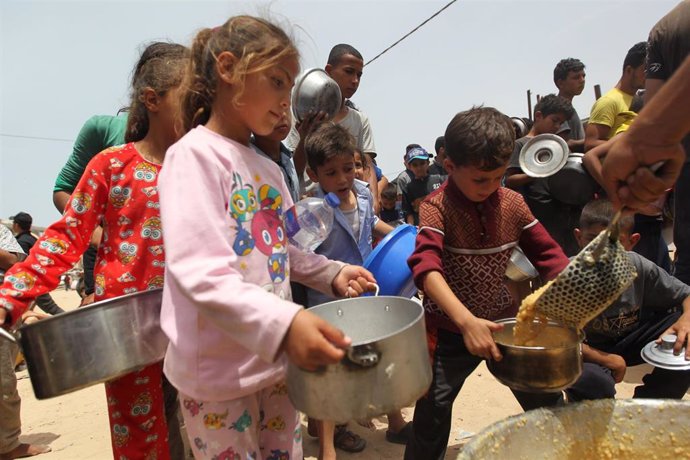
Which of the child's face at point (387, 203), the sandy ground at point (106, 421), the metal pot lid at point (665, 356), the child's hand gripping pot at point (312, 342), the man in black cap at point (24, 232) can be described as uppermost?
the child's hand gripping pot at point (312, 342)

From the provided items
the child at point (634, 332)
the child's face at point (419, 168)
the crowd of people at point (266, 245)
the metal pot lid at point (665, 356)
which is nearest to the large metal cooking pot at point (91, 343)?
the crowd of people at point (266, 245)

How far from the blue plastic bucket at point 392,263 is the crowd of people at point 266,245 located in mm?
144

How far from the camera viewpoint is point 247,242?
1.36 m

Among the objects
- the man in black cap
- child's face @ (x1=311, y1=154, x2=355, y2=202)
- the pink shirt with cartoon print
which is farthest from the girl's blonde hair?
the man in black cap

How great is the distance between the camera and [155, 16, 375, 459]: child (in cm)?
110

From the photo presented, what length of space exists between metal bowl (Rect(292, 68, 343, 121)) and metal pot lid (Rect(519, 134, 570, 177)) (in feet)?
6.19

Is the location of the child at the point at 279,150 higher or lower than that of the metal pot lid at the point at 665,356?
higher

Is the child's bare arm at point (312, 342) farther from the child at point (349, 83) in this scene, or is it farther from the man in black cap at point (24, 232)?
the man in black cap at point (24, 232)

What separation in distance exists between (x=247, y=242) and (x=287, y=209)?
277 mm

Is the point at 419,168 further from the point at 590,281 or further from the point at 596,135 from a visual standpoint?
the point at 590,281

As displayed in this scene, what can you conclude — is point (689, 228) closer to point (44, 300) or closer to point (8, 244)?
point (8, 244)

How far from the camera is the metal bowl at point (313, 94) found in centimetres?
305

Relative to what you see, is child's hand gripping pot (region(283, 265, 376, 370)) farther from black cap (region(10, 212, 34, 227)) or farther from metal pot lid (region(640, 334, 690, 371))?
black cap (region(10, 212, 34, 227))

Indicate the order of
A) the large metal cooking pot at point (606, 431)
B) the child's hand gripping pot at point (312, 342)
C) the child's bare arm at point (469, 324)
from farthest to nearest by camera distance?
the child's bare arm at point (469, 324), the large metal cooking pot at point (606, 431), the child's hand gripping pot at point (312, 342)
